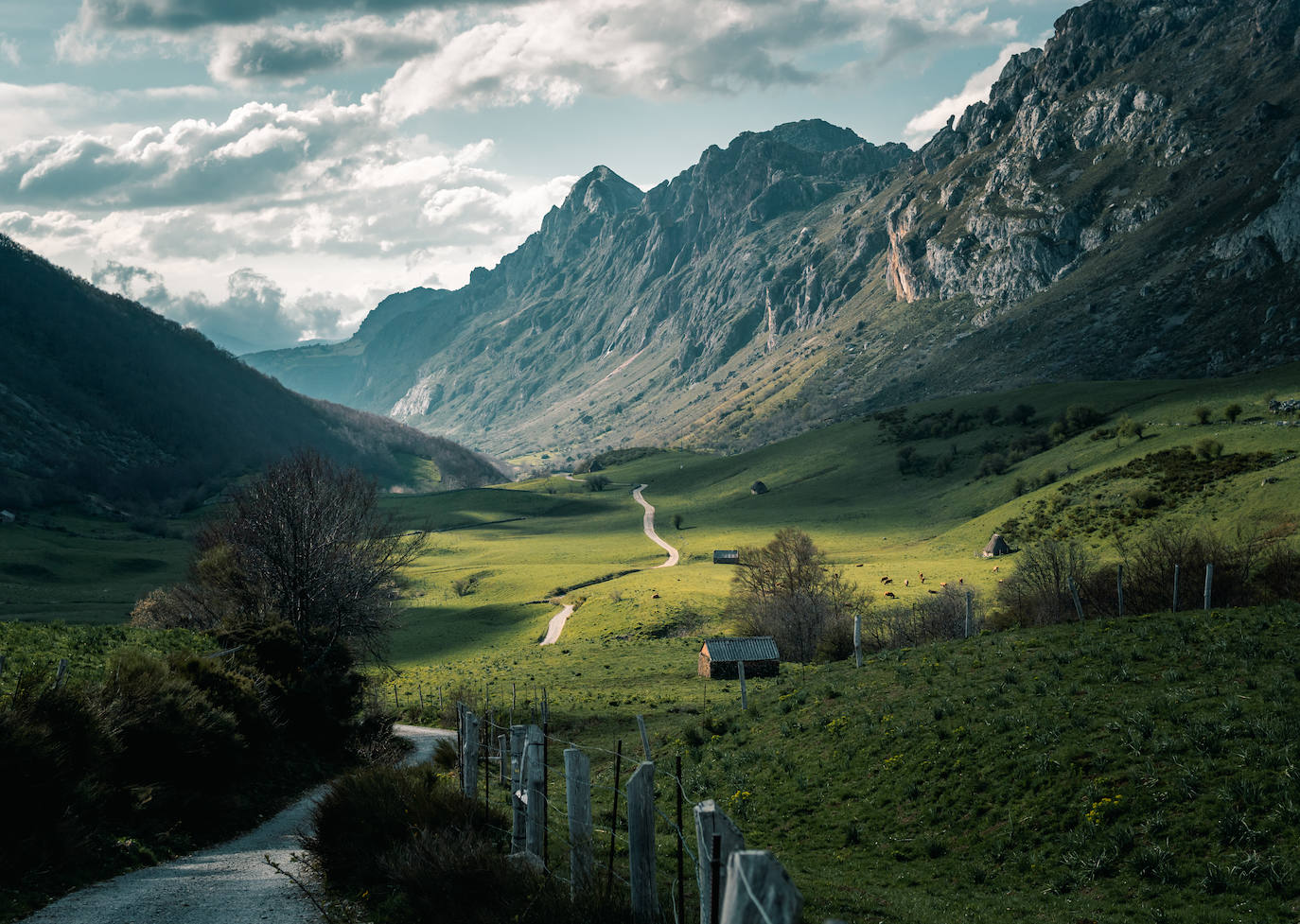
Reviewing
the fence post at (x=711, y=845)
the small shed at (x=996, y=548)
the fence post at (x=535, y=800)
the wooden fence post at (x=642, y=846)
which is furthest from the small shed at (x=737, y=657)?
the small shed at (x=996, y=548)

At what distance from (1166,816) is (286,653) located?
2658 cm

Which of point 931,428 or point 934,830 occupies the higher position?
point 931,428

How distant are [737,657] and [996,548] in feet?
174

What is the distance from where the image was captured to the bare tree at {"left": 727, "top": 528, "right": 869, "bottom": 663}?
58.9 m

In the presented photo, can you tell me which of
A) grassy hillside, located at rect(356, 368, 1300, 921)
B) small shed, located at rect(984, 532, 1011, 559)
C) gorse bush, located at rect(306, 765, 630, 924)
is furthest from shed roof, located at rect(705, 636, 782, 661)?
small shed, located at rect(984, 532, 1011, 559)

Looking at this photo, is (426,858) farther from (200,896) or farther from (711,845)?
(711,845)

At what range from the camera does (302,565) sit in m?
40.4

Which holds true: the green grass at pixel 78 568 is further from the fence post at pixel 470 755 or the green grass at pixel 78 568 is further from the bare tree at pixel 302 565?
the fence post at pixel 470 755

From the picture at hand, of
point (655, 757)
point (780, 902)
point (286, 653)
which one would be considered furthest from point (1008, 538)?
point (780, 902)

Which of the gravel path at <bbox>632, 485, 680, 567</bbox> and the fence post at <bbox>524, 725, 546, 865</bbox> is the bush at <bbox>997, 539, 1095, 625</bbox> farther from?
the gravel path at <bbox>632, 485, 680, 567</bbox>

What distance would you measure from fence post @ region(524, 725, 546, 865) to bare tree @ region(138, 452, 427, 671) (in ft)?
86.5

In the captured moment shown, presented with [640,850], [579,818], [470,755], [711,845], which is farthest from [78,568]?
[711,845]

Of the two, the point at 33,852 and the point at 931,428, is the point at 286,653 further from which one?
the point at 931,428

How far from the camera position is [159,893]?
11945 mm
